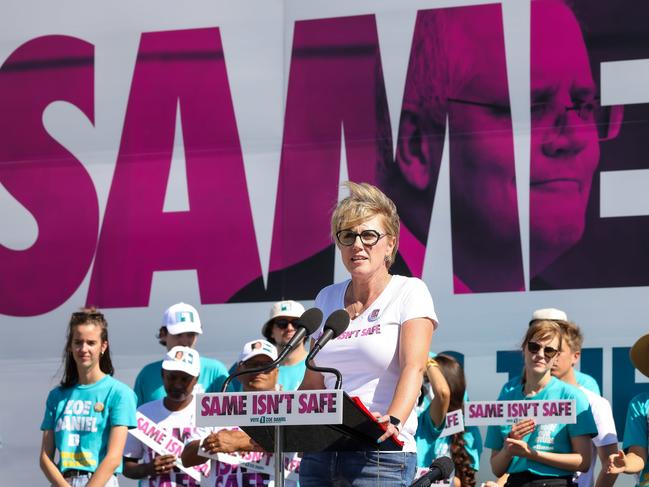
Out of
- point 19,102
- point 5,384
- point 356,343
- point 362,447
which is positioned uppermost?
point 19,102

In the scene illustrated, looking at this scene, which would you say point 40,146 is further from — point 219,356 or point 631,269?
point 631,269

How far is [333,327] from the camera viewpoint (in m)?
2.75

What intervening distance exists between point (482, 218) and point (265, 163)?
130cm

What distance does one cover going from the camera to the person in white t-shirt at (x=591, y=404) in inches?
199

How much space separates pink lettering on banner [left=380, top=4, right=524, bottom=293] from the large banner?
12mm

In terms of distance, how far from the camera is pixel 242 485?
4.86 meters

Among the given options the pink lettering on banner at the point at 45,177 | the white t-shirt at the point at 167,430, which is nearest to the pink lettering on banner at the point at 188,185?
the pink lettering on banner at the point at 45,177

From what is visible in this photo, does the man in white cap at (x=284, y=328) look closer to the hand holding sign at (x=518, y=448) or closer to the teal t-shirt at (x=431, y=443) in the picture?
the teal t-shirt at (x=431, y=443)

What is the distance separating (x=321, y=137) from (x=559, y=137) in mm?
1320

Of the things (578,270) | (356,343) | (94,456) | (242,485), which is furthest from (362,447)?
(578,270)

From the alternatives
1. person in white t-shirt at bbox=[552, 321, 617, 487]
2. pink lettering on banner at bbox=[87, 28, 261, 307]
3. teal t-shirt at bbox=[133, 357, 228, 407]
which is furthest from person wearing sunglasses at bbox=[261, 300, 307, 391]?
person in white t-shirt at bbox=[552, 321, 617, 487]

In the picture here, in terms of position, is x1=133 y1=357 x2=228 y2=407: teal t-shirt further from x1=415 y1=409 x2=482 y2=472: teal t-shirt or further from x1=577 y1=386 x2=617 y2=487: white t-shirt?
x1=577 y1=386 x2=617 y2=487: white t-shirt

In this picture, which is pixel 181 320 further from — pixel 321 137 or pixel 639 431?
pixel 639 431

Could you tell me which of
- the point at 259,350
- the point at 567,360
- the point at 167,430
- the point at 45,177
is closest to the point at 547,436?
the point at 567,360
